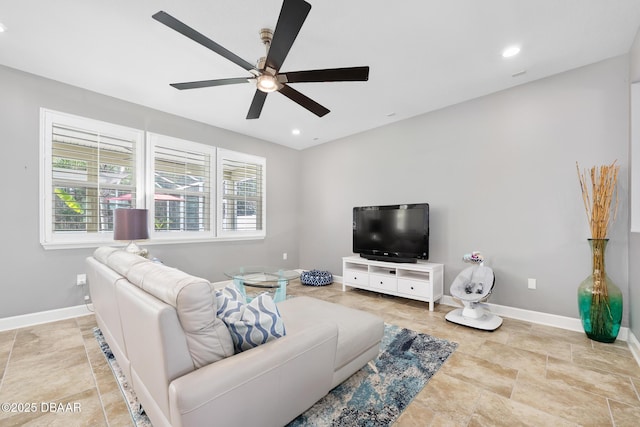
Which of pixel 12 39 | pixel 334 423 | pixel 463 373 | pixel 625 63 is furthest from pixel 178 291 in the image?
pixel 625 63

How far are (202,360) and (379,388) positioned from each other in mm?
1221

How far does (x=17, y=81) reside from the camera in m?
2.88

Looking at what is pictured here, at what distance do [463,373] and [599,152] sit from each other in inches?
101

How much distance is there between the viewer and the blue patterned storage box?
4773 mm

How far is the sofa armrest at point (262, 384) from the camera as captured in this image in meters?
1.02

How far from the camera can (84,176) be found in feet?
10.8

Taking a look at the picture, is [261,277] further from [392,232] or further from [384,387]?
[392,232]

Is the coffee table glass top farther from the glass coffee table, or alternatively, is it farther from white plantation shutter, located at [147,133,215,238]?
white plantation shutter, located at [147,133,215,238]

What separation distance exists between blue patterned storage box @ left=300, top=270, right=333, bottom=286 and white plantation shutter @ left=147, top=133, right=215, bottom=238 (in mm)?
1759

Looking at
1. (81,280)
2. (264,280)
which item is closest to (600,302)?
(264,280)

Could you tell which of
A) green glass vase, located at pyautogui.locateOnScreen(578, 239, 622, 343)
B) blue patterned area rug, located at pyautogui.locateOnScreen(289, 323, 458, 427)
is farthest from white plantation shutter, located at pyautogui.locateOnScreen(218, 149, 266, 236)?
green glass vase, located at pyautogui.locateOnScreen(578, 239, 622, 343)

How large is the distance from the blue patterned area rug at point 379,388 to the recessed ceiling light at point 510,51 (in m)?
2.74

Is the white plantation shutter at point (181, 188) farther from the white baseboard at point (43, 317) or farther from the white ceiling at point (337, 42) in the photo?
the white baseboard at point (43, 317)

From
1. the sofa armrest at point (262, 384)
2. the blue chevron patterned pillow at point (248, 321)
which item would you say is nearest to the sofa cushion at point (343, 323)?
the sofa armrest at point (262, 384)
